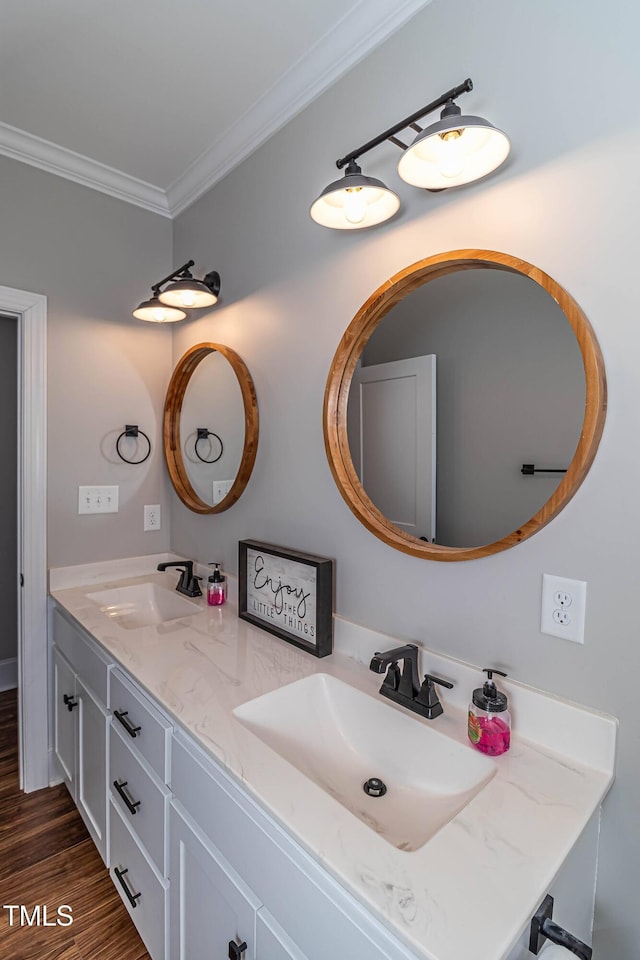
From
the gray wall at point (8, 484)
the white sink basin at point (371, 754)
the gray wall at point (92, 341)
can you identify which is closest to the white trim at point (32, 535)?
the gray wall at point (92, 341)

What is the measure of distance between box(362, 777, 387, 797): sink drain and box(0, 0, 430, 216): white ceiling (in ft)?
5.99

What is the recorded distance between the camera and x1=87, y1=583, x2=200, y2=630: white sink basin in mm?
1991

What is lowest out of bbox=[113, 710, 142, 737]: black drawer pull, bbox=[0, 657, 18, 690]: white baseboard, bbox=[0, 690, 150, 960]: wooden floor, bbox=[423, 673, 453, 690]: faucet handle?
bbox=[0, 690, 150, 960]: wooden floor

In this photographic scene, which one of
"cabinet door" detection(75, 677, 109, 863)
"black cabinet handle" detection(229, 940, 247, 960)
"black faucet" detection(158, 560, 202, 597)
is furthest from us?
"black faucet" detection(158, 560, 202, 597)

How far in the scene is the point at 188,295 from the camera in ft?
6.28

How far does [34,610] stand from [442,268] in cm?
194

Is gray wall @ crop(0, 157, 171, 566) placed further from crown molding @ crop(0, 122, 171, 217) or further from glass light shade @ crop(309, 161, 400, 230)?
glass light shade @ crop(309, 161, 400, 230)

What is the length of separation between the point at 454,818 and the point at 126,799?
99 cm

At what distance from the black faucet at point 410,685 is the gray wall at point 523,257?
0.33 ft

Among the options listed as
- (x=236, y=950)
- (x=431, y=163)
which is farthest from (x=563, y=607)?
(x=431, y=163)

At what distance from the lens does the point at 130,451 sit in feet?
7.43

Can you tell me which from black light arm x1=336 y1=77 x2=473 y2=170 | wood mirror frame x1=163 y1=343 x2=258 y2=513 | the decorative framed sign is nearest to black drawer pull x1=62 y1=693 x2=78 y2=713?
the decorative framed sign

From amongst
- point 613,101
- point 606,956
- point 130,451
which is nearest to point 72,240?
point 130,451

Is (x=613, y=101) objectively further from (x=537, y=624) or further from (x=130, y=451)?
(x=130, y=451)
